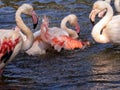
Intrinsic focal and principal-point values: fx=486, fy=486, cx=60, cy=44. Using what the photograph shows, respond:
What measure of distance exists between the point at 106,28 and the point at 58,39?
3.21 feet

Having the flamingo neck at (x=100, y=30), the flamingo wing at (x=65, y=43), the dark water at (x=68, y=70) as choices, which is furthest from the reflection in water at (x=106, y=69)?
the flamingo wing at (x=65, y=43)

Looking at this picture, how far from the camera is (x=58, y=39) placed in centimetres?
967

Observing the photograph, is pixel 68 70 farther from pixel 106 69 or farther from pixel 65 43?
pixel 65 43

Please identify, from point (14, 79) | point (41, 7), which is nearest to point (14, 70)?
point (14, 79)

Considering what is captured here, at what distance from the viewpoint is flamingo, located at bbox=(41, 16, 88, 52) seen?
959 cm

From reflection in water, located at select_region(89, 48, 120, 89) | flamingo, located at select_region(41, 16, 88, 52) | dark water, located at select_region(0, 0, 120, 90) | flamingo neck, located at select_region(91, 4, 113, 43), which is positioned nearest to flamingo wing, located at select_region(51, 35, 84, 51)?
flamingo, located at select_region(41, 16, 88, 52)

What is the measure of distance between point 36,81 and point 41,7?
6259 millimetres

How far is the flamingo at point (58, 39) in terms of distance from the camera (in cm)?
959

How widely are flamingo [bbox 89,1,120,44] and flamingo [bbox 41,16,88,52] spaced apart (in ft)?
1.23

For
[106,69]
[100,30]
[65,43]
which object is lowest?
[106,69]

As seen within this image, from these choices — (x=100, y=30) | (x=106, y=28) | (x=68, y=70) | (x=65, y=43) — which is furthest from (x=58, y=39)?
(x=68, y=70)

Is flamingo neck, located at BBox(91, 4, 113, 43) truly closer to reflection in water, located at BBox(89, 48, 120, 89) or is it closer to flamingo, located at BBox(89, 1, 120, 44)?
flamingo, located at BBox(89, 1, 120, 44)

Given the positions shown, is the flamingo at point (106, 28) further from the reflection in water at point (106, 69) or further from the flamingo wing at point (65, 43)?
the flamingo wing at point (65, 43)

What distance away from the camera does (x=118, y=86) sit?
7395 mm
